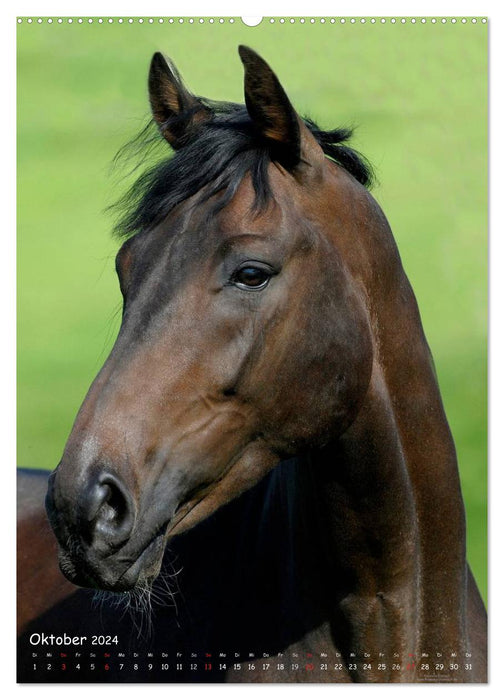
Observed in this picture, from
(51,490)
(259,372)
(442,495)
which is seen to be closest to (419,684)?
(442,495)

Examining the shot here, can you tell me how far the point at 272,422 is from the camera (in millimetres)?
1797

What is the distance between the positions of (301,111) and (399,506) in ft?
4.09

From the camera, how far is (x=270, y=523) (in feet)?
7.24

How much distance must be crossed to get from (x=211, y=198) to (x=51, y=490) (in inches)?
27.2

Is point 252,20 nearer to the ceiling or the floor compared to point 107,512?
nearer to the ceiling

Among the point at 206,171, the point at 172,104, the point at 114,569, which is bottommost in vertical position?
the point at 114,569

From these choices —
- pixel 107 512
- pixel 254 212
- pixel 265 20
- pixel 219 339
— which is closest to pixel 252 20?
pixel 265 20

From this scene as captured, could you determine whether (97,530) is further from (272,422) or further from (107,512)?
(272,422)

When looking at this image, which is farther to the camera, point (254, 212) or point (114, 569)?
point (254, 212)

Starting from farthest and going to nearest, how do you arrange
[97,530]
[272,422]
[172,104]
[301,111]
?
[301,111], [172,104], [272,422], [97,530]

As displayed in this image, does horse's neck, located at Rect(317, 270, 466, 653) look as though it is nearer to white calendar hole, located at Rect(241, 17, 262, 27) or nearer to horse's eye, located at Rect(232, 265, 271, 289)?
horse's eye, located at Rect(232, 265, 271, 289)

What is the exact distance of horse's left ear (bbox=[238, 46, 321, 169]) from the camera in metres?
1.73

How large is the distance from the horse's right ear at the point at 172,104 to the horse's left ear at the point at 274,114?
22 cm

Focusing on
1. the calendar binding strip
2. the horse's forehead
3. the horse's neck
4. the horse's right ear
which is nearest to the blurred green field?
the calendar binding strip
